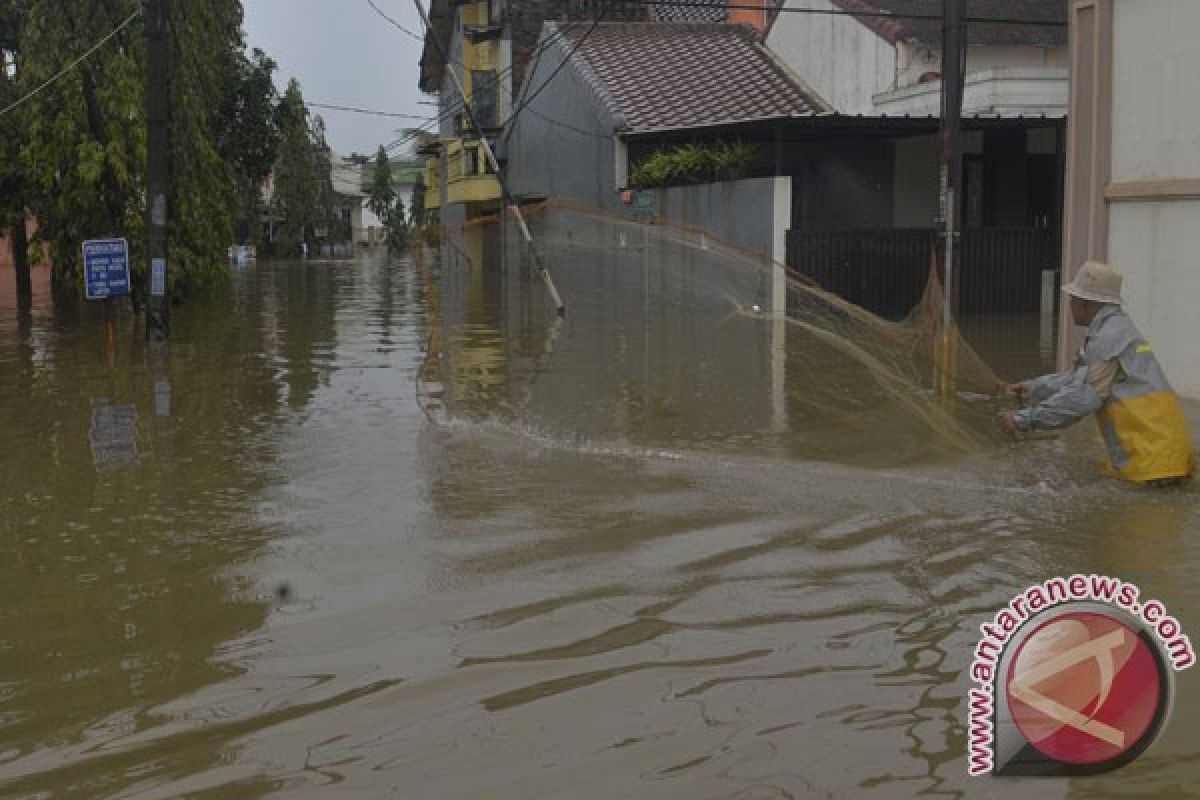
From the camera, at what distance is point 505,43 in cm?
3884

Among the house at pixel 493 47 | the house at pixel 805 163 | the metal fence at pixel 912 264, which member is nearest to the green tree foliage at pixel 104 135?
the house at pixel 805 163

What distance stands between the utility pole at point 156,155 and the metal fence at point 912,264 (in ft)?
28.7

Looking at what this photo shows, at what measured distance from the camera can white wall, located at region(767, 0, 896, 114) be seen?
2539cm

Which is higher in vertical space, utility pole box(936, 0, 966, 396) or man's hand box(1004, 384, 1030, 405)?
utility pole box(936, 0, 966, 396)

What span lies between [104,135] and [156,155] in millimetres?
5489

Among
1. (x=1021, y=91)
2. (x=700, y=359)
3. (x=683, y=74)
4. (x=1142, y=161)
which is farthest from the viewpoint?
(x=683, y=74)

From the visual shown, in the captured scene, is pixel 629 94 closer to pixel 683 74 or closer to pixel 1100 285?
pixel 683 74

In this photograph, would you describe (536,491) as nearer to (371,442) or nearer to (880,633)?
(371,442)

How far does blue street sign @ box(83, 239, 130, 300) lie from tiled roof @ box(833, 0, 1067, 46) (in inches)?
564

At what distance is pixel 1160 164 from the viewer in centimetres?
1111

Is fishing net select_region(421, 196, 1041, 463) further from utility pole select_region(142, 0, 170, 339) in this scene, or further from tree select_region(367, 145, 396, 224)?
tree select_region(367, 145, 396, 224)

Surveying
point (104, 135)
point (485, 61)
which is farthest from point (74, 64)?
point (485, 61)

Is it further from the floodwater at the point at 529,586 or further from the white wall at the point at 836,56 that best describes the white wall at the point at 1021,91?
the floodwater at the point at 529,586

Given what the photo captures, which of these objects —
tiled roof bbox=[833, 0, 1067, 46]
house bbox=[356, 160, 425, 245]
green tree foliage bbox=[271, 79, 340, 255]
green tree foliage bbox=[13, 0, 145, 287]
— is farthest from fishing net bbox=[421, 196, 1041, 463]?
house bbox=[356, 160, 425, 245]
